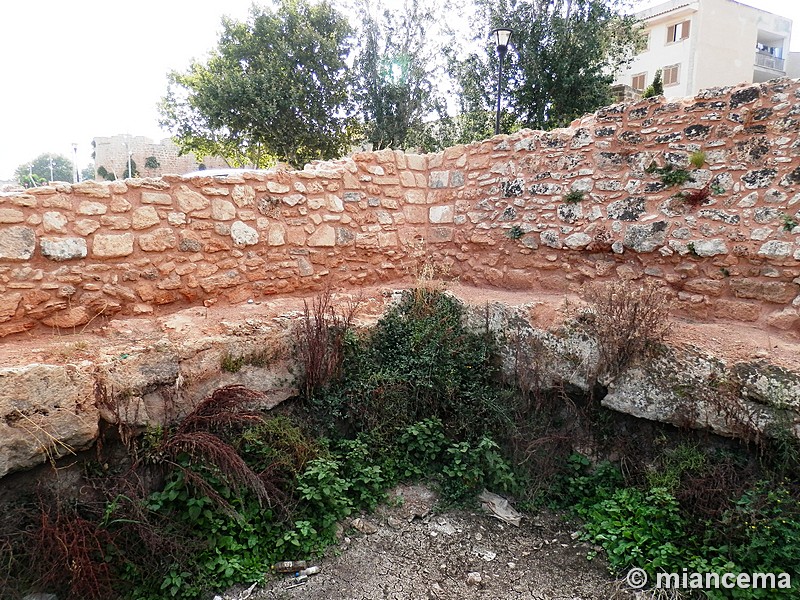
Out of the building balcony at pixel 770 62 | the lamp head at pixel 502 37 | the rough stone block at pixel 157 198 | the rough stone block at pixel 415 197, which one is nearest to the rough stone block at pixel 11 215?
the rough stone block at pixel 157 198

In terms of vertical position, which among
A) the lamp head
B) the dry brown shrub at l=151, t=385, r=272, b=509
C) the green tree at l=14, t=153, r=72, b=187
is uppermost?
the green tree at l=14, t=153, r=72, b=187

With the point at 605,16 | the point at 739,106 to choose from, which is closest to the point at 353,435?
the point at 739,106

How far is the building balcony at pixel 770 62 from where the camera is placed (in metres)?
24.0

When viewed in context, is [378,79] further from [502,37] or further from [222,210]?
[222,210]

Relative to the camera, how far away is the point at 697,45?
19859 mm

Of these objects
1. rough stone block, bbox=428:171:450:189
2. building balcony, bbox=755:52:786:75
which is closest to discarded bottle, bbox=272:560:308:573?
rough stone block, bbox=428:171:450:189

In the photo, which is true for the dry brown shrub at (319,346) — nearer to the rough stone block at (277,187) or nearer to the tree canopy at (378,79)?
the rough stone block at (277,187)

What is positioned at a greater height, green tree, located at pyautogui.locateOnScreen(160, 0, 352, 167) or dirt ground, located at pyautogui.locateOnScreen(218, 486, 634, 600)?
green tree, located at pyautogui.locateOnScreen(160, 0, 352, 167)

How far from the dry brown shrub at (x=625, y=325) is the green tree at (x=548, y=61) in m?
8.19

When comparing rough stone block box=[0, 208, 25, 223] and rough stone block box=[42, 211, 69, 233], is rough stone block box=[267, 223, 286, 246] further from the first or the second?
rough stone block box=[0, 208, 25, 223]

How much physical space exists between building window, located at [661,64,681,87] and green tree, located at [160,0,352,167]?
14.8m

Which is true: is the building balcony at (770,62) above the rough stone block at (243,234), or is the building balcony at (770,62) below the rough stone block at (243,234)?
above

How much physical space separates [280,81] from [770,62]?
24.7 meters

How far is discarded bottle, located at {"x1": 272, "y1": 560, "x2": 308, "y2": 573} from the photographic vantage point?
3361mm
